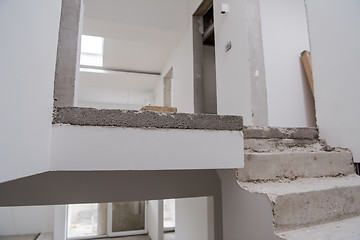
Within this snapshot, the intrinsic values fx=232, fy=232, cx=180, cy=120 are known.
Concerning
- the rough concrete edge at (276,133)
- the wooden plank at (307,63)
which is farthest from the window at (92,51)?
the rough concrete edge at (276,133)

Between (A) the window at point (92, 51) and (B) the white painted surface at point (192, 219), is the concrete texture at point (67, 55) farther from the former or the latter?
(A) the window at point (92, 51)

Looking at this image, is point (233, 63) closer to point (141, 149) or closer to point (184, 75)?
point (184, 75)

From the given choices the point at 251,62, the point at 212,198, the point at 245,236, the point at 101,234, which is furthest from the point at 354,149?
the point at 101,234

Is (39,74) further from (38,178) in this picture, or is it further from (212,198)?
(212,198)

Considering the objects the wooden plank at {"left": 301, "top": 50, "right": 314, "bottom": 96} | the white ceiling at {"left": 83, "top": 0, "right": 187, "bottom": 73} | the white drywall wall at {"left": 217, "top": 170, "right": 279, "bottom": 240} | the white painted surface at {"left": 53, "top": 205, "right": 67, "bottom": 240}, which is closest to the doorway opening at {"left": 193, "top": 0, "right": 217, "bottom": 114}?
the white ceiling at {"left": 83, "top": 0, "right": 187, "bottom": 73}

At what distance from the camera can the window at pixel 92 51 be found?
212 inches

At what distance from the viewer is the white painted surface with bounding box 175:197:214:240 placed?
2.72 m

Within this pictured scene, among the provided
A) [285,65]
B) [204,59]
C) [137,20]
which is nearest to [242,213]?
[285,65]

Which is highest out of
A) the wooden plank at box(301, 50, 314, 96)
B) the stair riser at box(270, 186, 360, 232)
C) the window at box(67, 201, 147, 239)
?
the wooden plank at box(301, 50, 314, 96)

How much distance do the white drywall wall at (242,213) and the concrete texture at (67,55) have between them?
1353 mm

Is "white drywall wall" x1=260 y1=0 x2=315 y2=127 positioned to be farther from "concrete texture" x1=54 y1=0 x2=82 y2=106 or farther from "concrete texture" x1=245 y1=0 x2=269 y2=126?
"concrete texture" x1=54 y1=0 x2=82 y2=106

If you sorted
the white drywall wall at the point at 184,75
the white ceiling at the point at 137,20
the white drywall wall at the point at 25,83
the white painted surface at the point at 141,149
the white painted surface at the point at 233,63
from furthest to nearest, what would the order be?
the white drywall wall at the point at 184,75
the white ceiling at the point at 137,20
the white painted surface at the point at 233,63
the white painted surface at the point at 141,149
the white drywall wall at the point at 25,83

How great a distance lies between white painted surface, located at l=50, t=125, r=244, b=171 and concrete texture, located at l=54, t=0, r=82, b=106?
70cm

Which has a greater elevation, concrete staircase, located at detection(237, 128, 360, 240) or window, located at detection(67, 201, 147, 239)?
concrete staircase, located at detection(237, 128, 360, 240)
